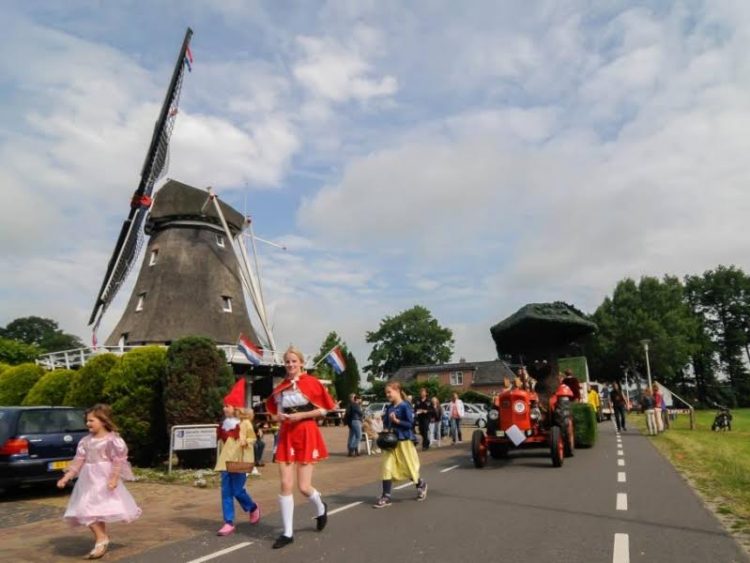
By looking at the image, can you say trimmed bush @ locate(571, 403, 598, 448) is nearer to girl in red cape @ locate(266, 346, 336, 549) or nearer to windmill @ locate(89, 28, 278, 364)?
girl in red cape @ locate(266, 346, 336, 549)

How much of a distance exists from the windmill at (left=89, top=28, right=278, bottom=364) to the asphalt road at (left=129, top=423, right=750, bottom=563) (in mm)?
26414

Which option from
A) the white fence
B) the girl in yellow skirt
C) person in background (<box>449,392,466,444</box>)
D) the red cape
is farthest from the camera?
the white fence

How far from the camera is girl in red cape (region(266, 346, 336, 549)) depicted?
6.37 m

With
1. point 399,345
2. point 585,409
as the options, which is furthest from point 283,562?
point 399,345

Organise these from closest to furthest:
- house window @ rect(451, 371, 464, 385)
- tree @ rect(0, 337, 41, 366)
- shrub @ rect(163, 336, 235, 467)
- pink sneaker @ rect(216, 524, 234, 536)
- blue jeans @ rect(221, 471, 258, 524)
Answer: pink sneaker @ rect(216, 524, 234, 536) < blue jeans @ rect(221, 471, 258, 524) < shrub @ rect(163, 336, 235, 467) < tree @ rect(0, 337, 41, 366) < house window @ rect(451, 371, 464, 385)

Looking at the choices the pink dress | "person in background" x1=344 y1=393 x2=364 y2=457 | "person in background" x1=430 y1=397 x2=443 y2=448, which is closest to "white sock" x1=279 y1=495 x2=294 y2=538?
the pink dress

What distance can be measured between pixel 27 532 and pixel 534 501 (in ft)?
21.7

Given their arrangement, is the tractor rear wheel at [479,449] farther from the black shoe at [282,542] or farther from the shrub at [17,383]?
the shrub at [17,383]

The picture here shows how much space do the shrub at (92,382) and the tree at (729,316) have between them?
257 ft

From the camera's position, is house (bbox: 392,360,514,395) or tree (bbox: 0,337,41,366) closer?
tree (bbox: 0,337,41,366)

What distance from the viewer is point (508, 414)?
1264 cm

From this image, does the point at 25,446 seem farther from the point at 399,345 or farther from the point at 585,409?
the point at 399,345

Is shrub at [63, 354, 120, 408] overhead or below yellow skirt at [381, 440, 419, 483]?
overhead

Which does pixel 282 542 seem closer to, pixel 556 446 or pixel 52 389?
pixel 556 446
